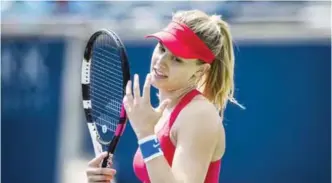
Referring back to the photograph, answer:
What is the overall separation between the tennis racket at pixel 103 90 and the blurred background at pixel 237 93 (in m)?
3.38

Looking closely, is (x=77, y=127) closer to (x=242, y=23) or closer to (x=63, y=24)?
(x=63, y=24)

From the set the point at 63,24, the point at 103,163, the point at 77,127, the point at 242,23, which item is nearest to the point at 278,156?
the point at 242,23

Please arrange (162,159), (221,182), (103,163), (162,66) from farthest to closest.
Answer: (221,182), (103,163), (162,66), (162,159)

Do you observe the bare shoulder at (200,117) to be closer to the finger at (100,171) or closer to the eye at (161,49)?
the eye at (161,49)

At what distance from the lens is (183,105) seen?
1935 millimetres

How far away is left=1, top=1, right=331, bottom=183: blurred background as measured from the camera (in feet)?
19.4

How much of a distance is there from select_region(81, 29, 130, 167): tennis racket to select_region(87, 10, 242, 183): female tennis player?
0.14 m

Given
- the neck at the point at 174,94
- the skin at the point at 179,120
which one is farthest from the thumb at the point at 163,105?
the neck at the point at 174,94

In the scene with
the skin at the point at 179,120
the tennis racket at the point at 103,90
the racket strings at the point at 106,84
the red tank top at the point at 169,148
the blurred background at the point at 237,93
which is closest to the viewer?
the skin at the point at 179,120

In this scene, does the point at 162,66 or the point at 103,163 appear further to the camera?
the point at 103,163

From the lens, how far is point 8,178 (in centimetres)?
607

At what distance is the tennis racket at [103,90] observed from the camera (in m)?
2.14

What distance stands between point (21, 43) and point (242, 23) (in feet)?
5.39

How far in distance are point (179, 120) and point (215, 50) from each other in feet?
0.66
